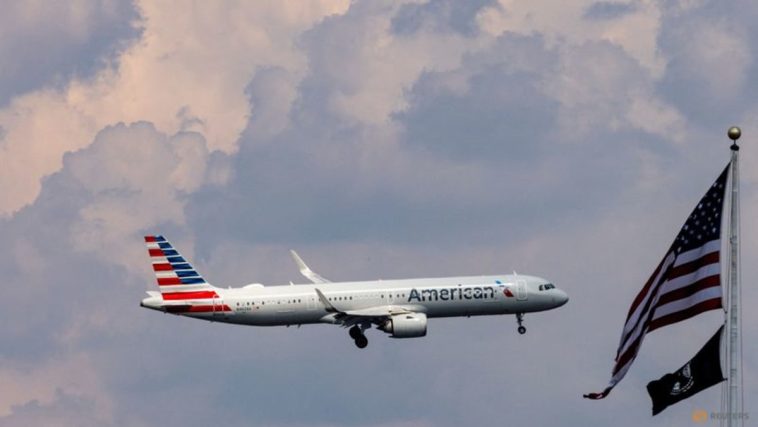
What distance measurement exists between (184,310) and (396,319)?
1754cm

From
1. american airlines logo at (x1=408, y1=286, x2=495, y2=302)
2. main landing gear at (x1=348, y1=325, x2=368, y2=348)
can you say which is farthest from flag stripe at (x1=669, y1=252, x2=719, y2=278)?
main landing gear at (x1=348, y1=325, x2=368, y2=348)

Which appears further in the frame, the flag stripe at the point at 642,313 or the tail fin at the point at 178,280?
the tail fin at the point at 178,280

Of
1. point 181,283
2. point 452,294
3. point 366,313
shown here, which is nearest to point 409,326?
point 366,313

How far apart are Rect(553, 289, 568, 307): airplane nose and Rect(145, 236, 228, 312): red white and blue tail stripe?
88.2 feet

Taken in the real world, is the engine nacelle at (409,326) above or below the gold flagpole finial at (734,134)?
above

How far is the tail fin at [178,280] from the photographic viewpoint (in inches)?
5945

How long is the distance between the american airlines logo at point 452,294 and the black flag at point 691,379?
75.4m

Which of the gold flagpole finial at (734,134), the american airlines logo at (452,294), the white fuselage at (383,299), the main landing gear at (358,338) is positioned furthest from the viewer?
the main landing gear at (358,338)

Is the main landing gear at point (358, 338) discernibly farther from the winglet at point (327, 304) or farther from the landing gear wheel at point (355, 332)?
the winglet at point (327, 304)

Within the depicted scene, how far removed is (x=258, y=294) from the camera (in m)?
150

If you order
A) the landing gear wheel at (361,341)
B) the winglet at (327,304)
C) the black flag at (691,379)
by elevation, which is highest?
the winglet at (327,304)

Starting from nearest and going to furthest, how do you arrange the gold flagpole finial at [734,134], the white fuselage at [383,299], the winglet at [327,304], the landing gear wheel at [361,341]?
the gold flagpole finial at [734,134] < the winglet at [327,304] < the white fuselage at [383,299] < the landing gear wheel at [361,341]

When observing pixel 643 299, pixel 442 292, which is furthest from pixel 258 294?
pixel 643 299

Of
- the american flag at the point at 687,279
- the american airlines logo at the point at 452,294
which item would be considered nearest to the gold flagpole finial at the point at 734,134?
the american flag at the point at 687,279
